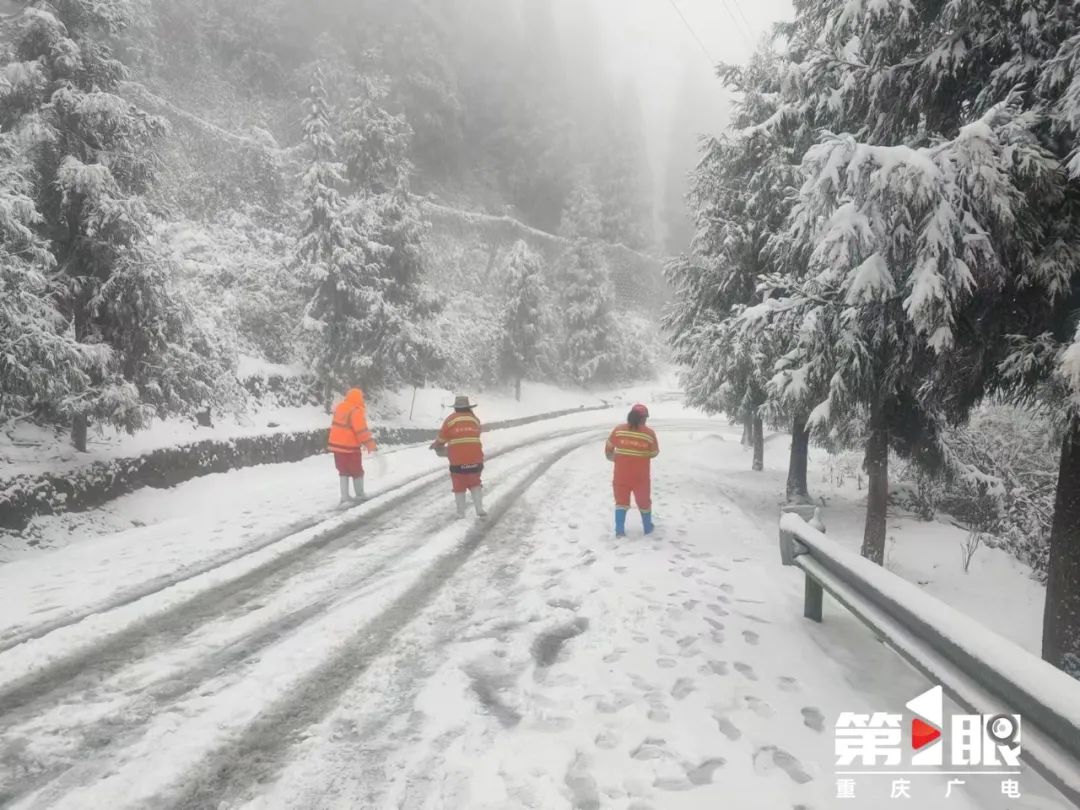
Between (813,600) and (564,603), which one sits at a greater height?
(813,600)

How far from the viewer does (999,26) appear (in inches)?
204

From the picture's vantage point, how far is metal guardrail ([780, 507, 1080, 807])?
2.46 metres

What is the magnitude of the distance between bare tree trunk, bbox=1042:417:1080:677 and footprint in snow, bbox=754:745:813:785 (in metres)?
3.45

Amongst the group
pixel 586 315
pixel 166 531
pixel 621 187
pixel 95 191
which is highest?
pixel 621 187

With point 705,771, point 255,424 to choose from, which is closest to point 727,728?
point 705,771

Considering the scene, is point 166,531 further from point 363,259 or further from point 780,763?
point 363,259

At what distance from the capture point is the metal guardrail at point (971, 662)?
8.07 ft

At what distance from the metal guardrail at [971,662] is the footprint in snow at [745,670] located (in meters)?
0.85

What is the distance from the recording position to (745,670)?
178 inches

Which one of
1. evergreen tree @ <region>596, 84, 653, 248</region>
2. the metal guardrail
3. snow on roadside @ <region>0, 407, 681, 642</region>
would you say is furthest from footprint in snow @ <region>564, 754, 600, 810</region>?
evergreen tree @ <region>596, 84, 653, 248</region>

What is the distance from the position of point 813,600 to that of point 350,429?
7365 millimetres

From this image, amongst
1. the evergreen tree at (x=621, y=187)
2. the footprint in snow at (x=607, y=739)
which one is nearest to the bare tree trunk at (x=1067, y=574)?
the footprint in snow at (x=607, y=739)

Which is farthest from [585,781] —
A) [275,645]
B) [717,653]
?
[275,645]

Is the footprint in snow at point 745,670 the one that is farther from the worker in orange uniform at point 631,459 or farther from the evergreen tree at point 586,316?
the evergreen tree at point 586,316
